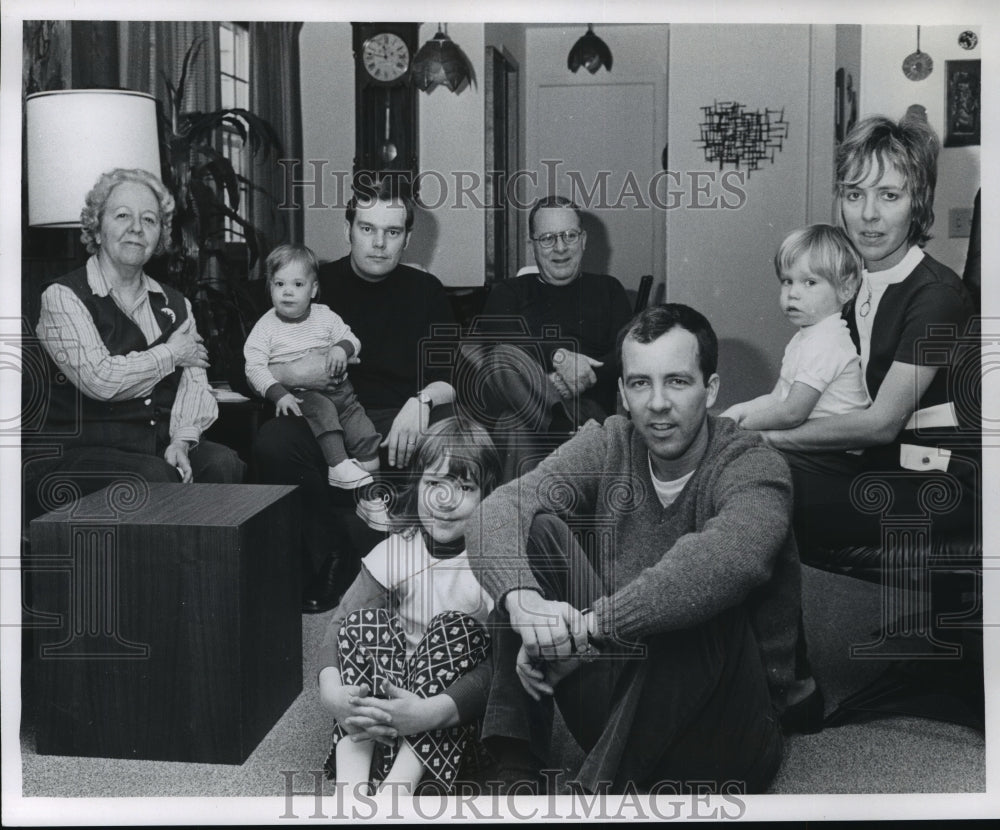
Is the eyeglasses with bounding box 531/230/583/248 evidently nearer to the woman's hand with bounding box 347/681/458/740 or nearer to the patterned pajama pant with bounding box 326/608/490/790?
the patterned pajama pant with bounding box 326/608/490/790

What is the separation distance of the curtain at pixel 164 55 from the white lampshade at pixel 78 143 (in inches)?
1.7

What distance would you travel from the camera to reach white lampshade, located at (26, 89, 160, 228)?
302cm

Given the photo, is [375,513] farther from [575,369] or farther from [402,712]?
[575,369]

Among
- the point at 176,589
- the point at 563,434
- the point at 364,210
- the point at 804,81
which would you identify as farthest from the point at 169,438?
the point at 804,81

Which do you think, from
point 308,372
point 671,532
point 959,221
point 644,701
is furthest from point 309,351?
point 959,221

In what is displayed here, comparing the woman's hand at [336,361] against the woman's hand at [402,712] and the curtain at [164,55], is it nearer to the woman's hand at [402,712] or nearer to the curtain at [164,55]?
the curtain at [164,55]

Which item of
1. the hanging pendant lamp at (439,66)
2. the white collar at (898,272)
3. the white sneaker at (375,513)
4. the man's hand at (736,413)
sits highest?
the hanging pendant lamp at (439,66)

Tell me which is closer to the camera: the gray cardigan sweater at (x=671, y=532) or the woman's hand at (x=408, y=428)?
the gray cardigan sweater at (x=671, y=532)

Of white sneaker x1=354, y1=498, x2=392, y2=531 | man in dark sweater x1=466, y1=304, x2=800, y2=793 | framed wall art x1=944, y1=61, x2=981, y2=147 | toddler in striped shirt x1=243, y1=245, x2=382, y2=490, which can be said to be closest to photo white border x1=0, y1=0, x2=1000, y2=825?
framed wall art x1=944, y1=61, x2=981, y2=147

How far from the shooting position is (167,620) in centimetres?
300

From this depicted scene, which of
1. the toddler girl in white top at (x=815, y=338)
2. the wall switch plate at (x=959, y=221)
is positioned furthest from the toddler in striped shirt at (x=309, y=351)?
the wall switch plate at (x=959, y=221)

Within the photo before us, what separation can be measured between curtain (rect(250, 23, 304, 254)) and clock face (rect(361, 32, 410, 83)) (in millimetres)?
173

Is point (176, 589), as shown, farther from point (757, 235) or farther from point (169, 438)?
point (757, 235)

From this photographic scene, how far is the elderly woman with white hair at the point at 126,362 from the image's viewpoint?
10.0ft
